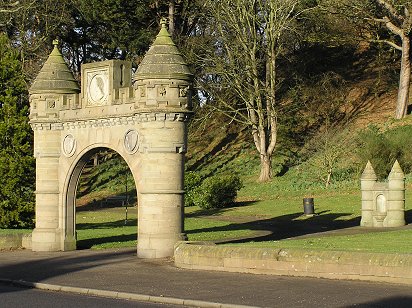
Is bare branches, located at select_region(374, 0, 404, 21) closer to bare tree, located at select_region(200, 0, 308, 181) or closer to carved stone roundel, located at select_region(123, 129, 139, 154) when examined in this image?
bare tree, located at select_region(200, 0, 308, 181)

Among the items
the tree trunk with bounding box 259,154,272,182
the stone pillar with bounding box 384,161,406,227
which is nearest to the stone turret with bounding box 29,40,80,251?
the stone pillar with bounding box 384,161,406,227

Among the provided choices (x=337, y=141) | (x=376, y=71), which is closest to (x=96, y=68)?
(x=337, y=141)

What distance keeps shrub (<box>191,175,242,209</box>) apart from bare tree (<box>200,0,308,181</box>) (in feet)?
18.3

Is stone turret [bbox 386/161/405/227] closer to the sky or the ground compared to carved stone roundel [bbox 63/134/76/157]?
closer to the ground

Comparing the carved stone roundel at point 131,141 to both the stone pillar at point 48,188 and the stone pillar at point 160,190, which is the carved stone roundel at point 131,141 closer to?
the stone pillar at point 160,190

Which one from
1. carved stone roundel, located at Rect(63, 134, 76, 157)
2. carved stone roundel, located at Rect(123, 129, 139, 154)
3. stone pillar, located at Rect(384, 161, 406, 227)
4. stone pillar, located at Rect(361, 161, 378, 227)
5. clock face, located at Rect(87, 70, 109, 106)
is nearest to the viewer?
carved stone roundel, located at Rect(123, 129, 139, 154)

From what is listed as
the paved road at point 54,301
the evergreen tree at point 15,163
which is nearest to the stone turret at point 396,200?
the evergreen tree at point 15,163

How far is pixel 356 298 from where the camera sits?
15.1 meters

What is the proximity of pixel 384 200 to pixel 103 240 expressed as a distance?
10.1m

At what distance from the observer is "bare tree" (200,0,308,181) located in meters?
49.9

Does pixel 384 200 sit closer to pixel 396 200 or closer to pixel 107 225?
pixel 396 200

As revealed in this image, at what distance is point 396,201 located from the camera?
1222 inches

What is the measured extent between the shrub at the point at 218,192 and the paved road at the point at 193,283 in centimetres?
2088

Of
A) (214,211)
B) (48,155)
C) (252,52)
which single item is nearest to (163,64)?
(48,155)
